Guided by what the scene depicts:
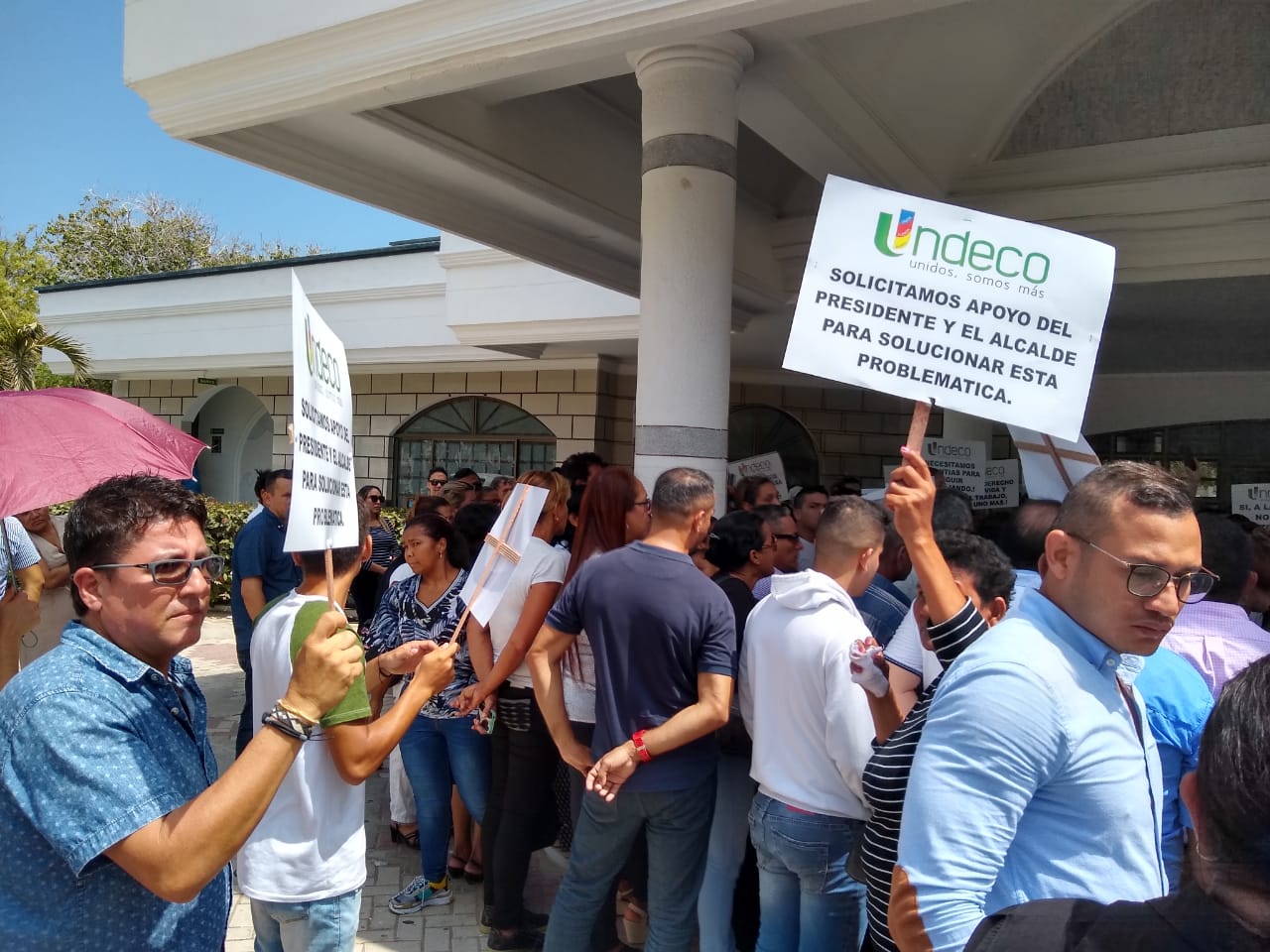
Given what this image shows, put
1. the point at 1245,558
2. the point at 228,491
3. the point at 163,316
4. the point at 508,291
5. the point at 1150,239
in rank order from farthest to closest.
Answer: the point at 228,491 → the point at 163,316 → the point at 508,291 → the point at 1150,239 → the point at 1245,558

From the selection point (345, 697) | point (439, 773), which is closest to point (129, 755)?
point (345, 697)

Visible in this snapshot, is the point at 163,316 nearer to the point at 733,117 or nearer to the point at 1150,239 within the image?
the point at 733,117

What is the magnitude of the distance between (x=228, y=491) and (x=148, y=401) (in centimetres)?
285

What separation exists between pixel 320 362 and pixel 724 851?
7.87ft

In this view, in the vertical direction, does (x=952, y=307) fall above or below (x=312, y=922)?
above

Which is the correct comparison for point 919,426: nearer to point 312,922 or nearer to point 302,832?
point 302,832

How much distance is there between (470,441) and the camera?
14.8 m

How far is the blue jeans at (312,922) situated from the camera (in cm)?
242

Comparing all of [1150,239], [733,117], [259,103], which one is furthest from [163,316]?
[1150,239]

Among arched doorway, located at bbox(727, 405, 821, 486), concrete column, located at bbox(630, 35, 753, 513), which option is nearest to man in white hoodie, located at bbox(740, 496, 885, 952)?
concrete column, located at bbox(630, 35, 753, 513)

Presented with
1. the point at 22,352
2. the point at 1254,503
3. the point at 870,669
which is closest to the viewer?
the point at 870,669

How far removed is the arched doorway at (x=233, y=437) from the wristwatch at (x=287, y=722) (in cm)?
1882

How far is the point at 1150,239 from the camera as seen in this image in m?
7.02

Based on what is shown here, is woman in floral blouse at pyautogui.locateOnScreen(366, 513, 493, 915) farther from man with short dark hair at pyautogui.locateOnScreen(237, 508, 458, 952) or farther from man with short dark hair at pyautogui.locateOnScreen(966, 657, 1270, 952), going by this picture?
man with short dark hair at pyautogui.locateOnScreen(966, 657, 1270, 952)
